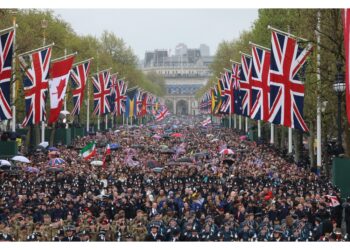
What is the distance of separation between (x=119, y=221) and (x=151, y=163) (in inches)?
722

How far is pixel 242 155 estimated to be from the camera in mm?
49656

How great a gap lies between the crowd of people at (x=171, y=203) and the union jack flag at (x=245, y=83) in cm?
577

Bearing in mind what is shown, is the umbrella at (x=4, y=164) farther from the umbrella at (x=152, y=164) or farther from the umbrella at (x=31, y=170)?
the umbrella at (x=152, y=164)

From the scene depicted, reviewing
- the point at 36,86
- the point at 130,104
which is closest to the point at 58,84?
the point at 36,86

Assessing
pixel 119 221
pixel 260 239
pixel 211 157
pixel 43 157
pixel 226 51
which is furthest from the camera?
pixel 226 51

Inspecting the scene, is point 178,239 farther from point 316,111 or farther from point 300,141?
point 300,141

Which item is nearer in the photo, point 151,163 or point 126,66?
point 151,163

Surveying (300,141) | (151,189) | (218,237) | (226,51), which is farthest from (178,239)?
(226,51)

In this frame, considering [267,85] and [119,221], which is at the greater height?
[267,85]

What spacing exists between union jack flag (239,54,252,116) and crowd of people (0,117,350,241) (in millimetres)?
5766

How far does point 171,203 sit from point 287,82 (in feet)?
28.4

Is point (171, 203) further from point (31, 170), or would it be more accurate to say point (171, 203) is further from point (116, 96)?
point (116, 96)

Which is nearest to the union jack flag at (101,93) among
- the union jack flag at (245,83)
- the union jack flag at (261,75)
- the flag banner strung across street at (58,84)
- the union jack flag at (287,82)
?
the union jack flag at (245,83)

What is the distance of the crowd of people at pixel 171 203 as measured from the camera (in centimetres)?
2202
